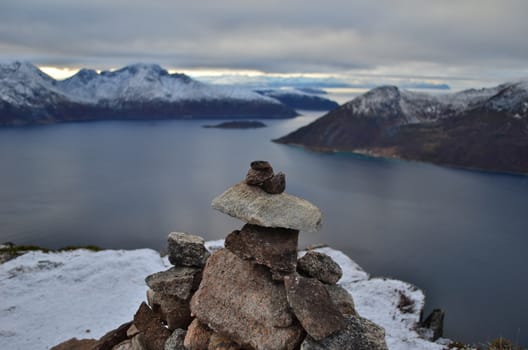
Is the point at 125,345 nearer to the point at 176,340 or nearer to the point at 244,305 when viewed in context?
the point at 176,340

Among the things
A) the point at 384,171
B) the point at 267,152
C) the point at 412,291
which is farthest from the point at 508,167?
the point at 412,291

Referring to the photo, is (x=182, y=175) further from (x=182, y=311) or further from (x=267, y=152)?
(x=182, y=311)

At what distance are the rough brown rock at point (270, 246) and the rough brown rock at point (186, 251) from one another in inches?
161

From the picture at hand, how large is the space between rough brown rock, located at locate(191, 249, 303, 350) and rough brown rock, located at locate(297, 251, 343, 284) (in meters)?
2.03

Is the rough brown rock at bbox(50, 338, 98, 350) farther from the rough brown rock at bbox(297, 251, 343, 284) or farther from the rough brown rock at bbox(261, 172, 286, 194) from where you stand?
the rough brown rock at bbox(261, 172, 286, 194)

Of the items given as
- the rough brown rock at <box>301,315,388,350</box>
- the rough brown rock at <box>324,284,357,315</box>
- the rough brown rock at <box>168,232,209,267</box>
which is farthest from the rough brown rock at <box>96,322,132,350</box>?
the rough brown rock at <box>324,284,357,315</box>

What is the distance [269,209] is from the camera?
730 inches

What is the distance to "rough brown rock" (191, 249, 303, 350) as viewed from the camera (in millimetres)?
17609

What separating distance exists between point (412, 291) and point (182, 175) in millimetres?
92260

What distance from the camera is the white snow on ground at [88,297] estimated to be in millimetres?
34812

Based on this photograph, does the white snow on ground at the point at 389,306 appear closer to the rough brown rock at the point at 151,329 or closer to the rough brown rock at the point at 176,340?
the rough brown rock at the point at 176,340

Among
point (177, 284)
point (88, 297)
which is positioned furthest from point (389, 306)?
point (88, 297)

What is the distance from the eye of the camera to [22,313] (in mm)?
37688

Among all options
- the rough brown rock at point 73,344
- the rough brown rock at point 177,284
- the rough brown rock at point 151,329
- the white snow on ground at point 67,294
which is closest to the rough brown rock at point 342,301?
the rough brown rock at point 177,284
